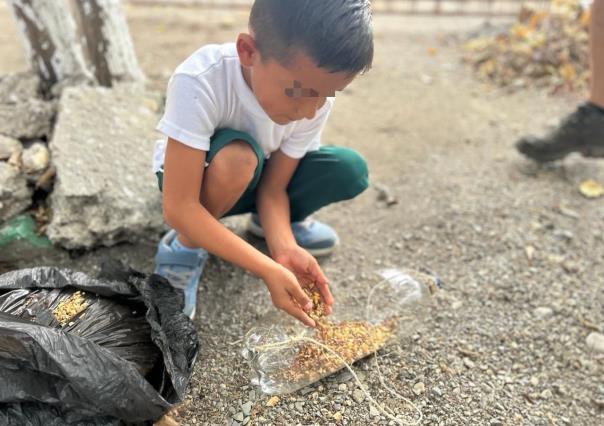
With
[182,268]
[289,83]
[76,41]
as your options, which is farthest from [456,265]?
[76,41]

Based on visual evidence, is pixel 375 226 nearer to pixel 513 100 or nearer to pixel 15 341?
pixel 15 341

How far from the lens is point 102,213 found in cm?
210

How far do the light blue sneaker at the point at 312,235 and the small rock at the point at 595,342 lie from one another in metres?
0.96

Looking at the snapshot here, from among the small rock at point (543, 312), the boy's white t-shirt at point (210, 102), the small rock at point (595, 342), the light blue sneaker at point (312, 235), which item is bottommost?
the small rock at point (595, 342)

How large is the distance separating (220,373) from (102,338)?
1.28 ft

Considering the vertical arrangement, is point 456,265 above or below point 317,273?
below

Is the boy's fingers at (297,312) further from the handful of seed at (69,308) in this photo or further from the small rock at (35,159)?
the small rock at (35,159)

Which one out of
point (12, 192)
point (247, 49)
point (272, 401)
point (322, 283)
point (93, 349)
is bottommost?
point (272, 401)

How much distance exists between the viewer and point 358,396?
5.51 feet

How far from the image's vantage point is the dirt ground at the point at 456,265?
1.70 m

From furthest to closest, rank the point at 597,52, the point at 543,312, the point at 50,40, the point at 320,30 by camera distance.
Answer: the point at 597,52 → the point at 50,40 → the point at 543,312 → the point at 320,30

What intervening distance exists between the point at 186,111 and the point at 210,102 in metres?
0.08

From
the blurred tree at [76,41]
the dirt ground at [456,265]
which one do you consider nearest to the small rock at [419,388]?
the dirt ground at [456,265]

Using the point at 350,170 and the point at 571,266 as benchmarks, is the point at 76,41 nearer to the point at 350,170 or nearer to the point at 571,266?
the point at 350,170
